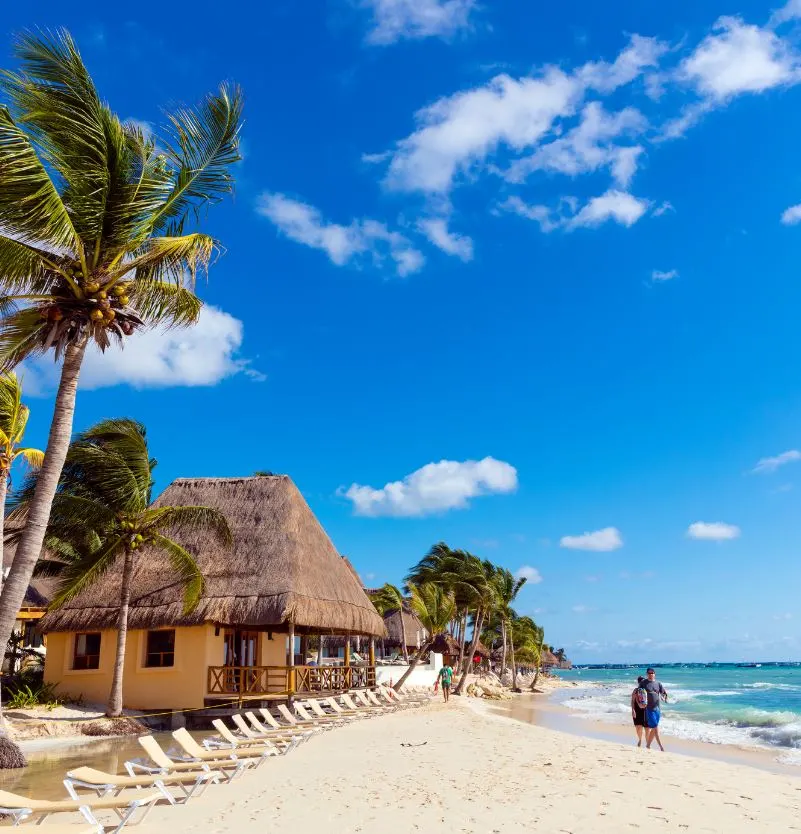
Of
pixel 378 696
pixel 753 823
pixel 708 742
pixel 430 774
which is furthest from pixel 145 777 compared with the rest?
pixel 708 742

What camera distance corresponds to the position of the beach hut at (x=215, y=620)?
16.3m

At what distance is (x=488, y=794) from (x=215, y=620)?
9.93 meters

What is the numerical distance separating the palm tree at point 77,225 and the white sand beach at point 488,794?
3.90 meters

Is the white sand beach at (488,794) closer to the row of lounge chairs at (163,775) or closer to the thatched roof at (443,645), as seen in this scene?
the row of lounge chairs at (163,775)

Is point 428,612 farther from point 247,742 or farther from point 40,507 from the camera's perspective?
point 40,507

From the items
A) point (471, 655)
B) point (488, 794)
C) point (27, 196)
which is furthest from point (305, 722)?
point (471, 655)

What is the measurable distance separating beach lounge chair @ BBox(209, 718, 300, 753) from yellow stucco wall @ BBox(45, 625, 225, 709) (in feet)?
20.1

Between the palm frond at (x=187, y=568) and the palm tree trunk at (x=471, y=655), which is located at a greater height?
the palm frond at (x=187, y=568)

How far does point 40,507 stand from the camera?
8.73m

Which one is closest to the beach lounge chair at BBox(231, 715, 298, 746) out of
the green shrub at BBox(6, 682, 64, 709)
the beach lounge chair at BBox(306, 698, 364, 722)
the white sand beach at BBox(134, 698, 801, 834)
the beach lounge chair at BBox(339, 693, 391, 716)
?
the white sand beach at BBox(134, 698, 801, 834)

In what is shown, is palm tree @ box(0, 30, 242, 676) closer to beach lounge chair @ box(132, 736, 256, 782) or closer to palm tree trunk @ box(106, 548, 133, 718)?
beach lounge chair @ box(132, 736, 256, 782)

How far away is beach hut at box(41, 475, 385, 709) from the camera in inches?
643

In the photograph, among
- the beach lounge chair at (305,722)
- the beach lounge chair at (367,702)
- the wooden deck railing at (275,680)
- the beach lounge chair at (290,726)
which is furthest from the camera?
the beach lounge chair at (367,702)

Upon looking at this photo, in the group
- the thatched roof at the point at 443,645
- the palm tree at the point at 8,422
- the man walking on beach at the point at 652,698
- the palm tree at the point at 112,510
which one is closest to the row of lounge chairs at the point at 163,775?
the palm tree at the point at 112,510
